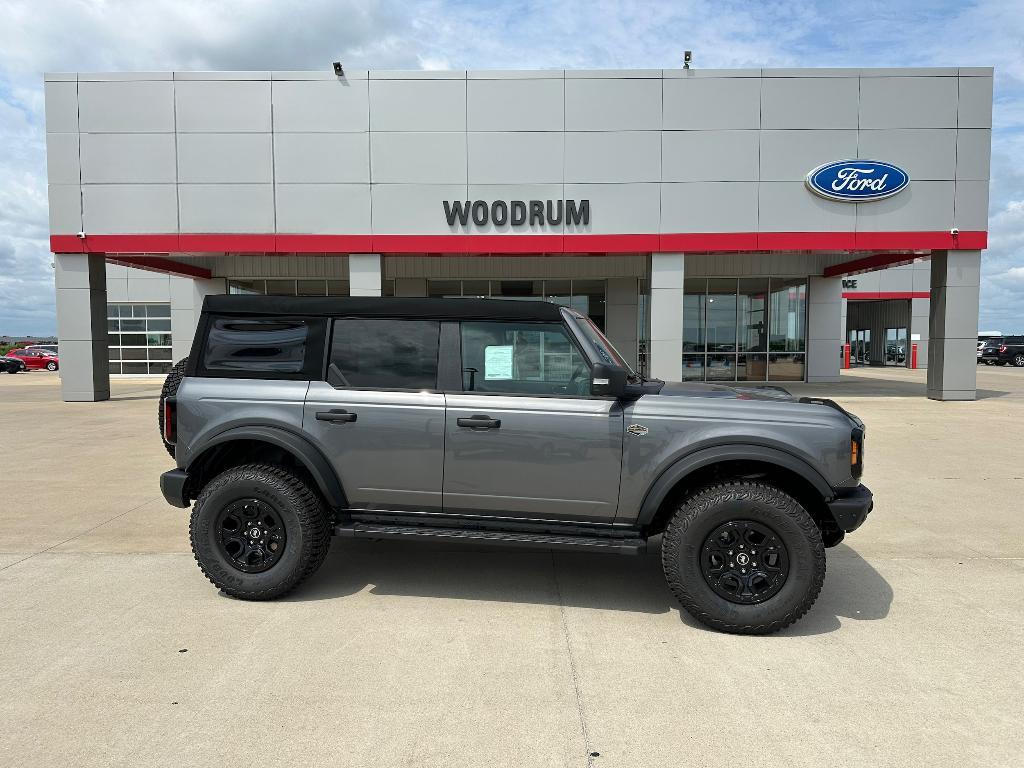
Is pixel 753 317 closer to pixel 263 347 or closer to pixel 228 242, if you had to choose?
pixel 228 242

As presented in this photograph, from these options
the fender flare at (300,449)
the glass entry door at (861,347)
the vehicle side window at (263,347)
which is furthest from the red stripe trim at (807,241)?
the glass entry door at (861,347)

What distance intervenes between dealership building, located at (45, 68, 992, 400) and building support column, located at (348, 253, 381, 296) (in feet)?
0.18

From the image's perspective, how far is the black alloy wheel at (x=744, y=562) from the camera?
356cm

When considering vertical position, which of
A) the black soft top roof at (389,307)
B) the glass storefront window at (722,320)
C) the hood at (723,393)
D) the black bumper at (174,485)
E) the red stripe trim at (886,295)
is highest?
the red stripe trim at (886,295)

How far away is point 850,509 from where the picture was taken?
11.6ft

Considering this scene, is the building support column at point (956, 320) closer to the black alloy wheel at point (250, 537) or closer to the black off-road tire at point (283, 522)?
the black off-road tire at point (283, 522)

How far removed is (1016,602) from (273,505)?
4.64m

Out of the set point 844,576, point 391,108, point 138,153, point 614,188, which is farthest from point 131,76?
point 844,576

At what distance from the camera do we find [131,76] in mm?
15273

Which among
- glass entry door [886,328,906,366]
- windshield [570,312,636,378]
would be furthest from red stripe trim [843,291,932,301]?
windshield [570,312,636,378]

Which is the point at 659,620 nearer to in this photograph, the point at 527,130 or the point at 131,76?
the point at 527,130

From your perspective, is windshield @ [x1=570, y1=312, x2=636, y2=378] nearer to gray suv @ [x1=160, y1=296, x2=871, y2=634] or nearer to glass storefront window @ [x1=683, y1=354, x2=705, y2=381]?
gray suv @ [x1=160, y1=296, x2=871, y2=634]

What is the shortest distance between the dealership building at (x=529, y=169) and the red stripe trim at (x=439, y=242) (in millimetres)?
48

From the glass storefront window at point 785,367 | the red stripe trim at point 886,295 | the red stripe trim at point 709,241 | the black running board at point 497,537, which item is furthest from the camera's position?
the red stripe trim at point 886,295
